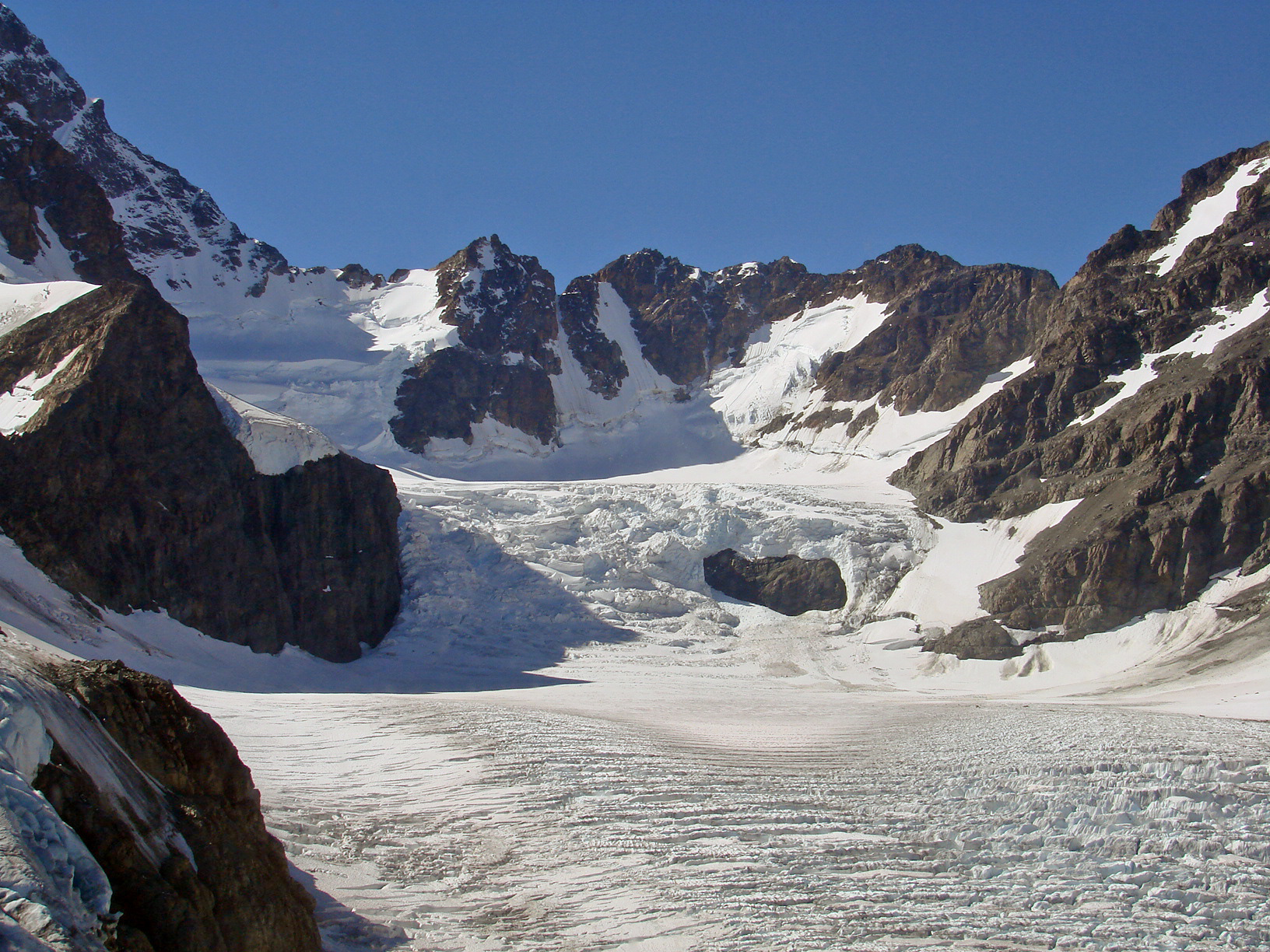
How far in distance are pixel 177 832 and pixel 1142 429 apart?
52.1 metres

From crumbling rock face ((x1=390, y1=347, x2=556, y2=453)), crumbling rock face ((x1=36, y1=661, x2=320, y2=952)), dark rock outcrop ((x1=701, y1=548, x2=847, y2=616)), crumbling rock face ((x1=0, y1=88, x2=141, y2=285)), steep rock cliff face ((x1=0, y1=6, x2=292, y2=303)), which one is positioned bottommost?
crumbling rock face ((x1=36, y1=661, x2=320, y2=952))

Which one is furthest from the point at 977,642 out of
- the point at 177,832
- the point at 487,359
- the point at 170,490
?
the point at 487,359

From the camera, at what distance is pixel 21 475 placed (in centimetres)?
3284

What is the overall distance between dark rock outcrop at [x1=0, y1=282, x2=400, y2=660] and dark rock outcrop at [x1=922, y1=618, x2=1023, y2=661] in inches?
1016

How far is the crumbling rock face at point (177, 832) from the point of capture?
6.99m

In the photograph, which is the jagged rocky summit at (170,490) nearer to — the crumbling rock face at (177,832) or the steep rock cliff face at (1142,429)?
the crumbling rock face at (177,832)

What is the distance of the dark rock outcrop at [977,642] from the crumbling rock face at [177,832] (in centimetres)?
3772

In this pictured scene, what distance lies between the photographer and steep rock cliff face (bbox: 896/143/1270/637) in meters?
42.2

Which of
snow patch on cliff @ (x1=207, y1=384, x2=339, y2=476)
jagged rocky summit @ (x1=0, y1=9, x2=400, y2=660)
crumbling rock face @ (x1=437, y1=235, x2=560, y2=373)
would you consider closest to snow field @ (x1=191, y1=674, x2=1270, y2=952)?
jagged rocky summit @ (x1=0, y1=9, x2=400, y2=660)

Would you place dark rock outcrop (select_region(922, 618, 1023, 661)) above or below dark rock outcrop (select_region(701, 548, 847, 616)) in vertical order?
below

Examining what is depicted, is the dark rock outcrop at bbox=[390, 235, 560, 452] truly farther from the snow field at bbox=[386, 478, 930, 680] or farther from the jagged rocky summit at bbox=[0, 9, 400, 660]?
the jagged rocky summit at bbox=[0, 9, 400, 660]

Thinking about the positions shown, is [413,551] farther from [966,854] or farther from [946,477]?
[966,854]

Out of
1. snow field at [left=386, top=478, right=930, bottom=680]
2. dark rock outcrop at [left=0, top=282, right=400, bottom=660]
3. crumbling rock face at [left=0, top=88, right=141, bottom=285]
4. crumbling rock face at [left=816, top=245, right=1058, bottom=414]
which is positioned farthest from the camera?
crumbling rock face at [left=816, top=245, right=1058, bottom=414]

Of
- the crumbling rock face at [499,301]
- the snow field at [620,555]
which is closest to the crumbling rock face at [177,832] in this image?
the snow field at [620,555]
